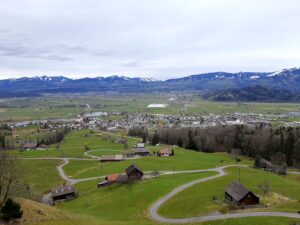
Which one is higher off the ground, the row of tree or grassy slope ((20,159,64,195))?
the row of tree

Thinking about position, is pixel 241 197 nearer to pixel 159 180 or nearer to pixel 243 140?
pixel 159 180

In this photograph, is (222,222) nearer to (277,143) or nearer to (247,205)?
(247,205)

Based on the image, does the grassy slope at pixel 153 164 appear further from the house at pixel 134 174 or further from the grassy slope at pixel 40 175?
the house at pixel 134 174

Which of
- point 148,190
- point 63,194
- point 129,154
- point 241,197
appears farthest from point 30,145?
point 241,197

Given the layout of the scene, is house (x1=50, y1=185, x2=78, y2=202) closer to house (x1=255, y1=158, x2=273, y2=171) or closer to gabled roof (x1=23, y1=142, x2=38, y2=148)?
house (x1=255, y1=158, x2=273, y2=171)

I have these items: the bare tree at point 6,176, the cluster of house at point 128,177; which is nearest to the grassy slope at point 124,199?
the cluster of house at point 128,177

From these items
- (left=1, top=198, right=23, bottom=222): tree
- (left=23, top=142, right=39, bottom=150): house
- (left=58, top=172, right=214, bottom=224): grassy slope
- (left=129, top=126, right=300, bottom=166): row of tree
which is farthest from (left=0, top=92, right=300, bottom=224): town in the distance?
(left=23, top=142, right=39, bottom=150): house

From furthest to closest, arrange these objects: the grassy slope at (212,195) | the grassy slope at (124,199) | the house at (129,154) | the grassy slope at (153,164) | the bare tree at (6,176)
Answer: the house at (129,154) → the grassy slope at (153,164) → the grassy slope at (124,199) → the grassy slope at (212,195) → the bare tree at (6,176)
